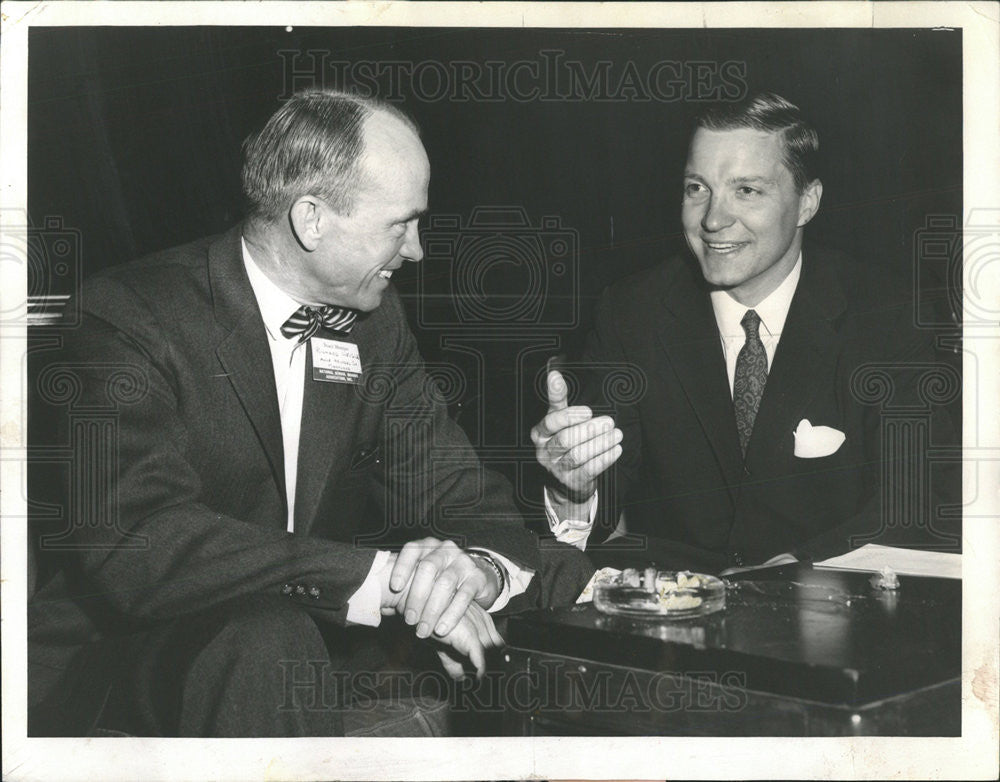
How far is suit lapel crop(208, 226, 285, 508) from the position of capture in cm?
262

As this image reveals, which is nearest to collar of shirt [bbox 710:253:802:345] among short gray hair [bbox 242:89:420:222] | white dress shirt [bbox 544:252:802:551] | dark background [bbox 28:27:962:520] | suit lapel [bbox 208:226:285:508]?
white dress shirt [bbox 544:252:802:551]

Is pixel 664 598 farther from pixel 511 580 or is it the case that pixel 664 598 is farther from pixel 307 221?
pixel 307 221

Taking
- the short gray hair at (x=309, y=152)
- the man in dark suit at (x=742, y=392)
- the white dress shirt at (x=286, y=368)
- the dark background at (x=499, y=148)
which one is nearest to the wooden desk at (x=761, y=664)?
the man in dark suit at (x=742, y=392)

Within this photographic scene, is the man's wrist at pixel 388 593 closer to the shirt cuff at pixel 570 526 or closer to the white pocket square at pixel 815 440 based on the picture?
the shirt cuff at pixel 570 526

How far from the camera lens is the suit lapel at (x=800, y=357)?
2.81 metres

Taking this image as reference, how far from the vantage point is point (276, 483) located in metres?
2.64

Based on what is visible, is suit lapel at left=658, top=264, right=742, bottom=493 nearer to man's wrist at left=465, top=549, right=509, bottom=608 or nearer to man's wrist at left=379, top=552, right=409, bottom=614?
man's wrist at left=465, top=549, right=509, bottom=608

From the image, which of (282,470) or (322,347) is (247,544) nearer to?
(282,470)

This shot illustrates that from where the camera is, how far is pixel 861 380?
2.84 meters

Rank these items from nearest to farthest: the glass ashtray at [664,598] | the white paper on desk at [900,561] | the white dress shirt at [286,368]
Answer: the glass ashtray at [664,598], the white dress shirt at [286,368], the white paper on desk at [900,561]

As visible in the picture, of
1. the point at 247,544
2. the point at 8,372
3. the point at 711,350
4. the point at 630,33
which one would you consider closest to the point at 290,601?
the point at 247,544

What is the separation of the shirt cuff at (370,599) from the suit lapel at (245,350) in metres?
0.29

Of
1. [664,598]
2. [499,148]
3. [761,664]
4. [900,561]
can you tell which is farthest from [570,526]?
[499,148]

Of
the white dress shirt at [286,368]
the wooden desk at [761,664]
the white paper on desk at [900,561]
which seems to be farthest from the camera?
the white paper on desk at [900,561]
